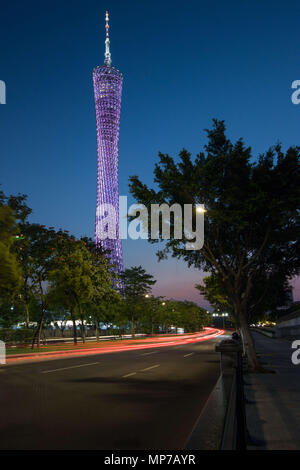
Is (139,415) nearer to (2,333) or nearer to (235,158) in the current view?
(235,158)

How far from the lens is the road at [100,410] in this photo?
6.29 metres

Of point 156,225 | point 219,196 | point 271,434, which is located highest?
point 219,196

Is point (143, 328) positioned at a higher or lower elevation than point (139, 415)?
lower

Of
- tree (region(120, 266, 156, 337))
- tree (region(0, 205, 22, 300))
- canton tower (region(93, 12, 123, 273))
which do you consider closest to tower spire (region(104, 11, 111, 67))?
canton tower (region(93, 12, 123, 273))

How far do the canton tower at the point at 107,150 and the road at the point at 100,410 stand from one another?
5350 centimetres

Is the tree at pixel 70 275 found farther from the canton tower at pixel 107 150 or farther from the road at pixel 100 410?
the canton tower at pixel 107 150

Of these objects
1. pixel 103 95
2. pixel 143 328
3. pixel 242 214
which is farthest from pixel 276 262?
pixel 143 328

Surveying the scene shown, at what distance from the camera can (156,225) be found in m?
18.7

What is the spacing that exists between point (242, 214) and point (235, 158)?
2637mm

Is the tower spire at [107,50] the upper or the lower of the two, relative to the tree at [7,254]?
upper

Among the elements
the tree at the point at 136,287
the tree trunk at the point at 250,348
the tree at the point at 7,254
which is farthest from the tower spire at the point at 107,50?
the tree trunk at the point at 250,348

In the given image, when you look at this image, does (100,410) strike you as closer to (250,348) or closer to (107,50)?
(250,348)

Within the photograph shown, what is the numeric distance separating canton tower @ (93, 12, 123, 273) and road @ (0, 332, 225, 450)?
176 ft

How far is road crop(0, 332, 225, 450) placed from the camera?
6285mm
